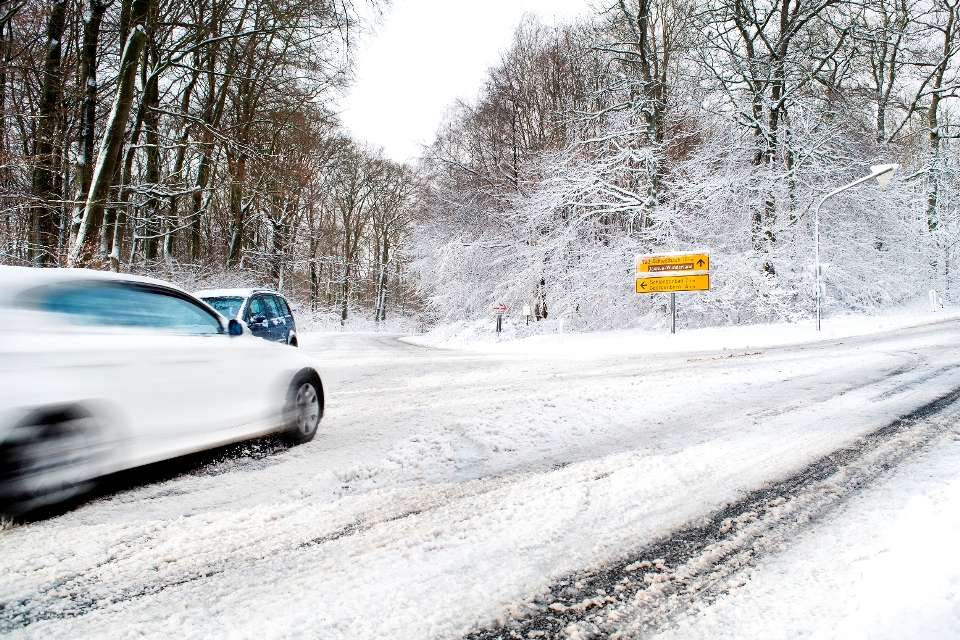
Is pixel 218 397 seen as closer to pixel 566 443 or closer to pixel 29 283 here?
pixel 29 283

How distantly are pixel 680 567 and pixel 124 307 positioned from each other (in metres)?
3.60

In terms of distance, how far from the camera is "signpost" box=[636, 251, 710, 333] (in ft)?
49.5

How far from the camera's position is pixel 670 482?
10.6 ft

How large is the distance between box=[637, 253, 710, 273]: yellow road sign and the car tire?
12856 millimetres

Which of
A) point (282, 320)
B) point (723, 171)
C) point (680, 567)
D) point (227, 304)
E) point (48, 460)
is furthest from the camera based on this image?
point (723, 171)

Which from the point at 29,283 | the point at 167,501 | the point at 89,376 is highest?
the point at 29,283

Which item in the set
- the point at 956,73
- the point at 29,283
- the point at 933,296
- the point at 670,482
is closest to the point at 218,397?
the point at 29,283

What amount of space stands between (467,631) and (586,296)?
57.6ft

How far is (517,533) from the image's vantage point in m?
2.55

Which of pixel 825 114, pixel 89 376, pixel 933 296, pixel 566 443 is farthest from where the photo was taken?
pixel 933 296

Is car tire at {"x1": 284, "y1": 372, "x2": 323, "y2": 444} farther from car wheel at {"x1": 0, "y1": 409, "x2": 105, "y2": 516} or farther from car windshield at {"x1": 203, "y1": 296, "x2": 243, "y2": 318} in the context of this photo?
car windshield at {"x1": 203, "y1": 296, "x2": 243, "y2": 318}

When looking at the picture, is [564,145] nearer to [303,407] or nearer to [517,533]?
[303,407]

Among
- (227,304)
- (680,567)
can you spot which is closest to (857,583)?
(680,567)

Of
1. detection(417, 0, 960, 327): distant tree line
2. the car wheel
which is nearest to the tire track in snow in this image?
the car wheel
